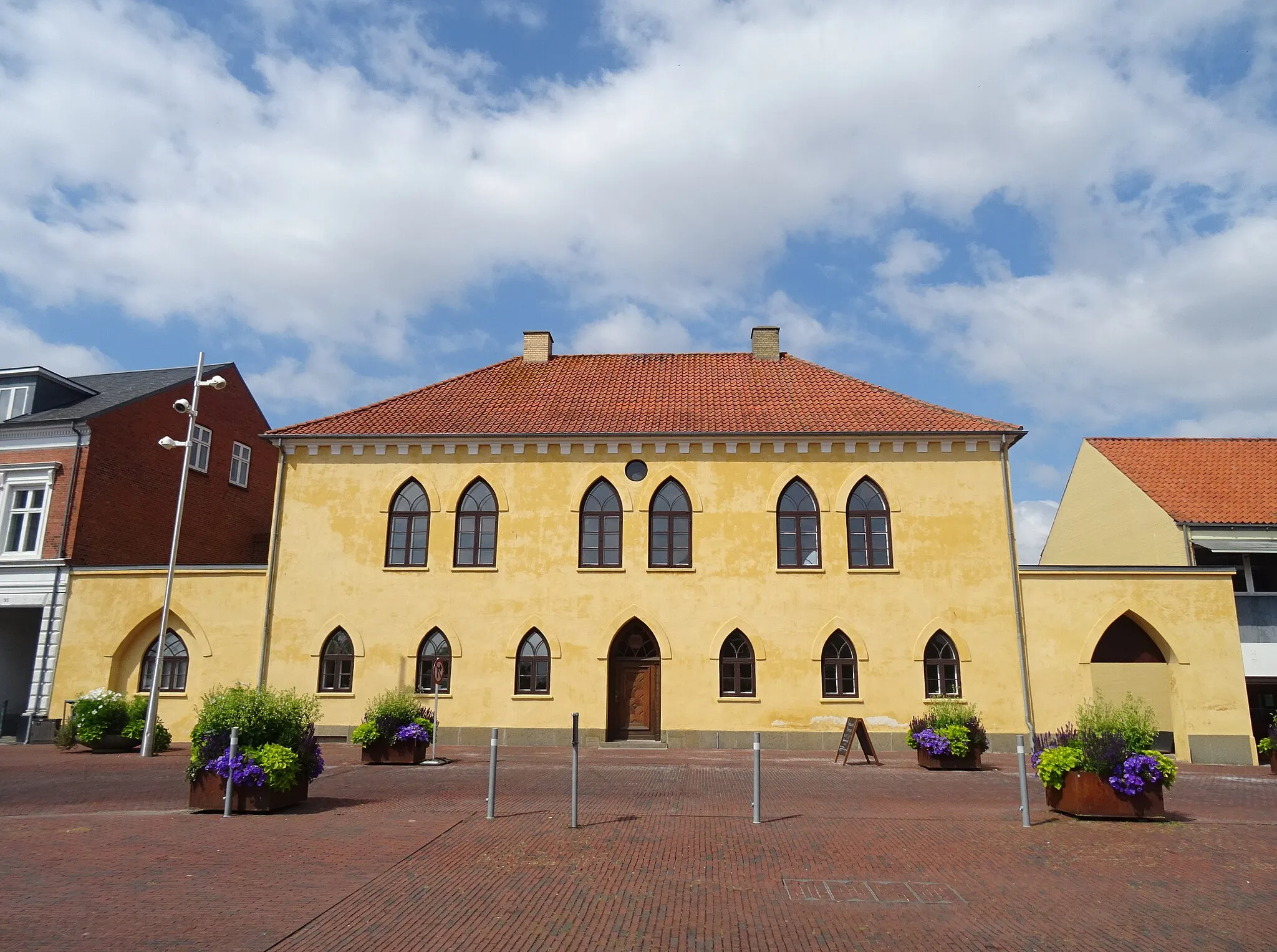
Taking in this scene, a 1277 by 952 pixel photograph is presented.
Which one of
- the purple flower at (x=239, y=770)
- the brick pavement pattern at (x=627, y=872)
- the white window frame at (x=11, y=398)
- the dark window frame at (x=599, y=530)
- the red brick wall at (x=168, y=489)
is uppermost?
the white window frame at (x=11, y=398)

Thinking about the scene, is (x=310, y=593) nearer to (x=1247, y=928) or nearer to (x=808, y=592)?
(x=808, y=592)

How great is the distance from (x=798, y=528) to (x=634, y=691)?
5839mm

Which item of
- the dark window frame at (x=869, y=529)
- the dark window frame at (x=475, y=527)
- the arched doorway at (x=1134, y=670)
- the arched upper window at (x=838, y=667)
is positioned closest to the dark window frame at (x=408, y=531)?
the dark window frame at (x=475, y=527)

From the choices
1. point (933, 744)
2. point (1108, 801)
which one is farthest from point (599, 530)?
point (1108, 801)

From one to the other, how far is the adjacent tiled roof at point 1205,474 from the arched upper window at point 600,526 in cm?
1527

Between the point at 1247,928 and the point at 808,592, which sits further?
the point at 808,592

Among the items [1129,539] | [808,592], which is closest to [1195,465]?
[1129,539]

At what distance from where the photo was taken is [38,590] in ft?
77.9

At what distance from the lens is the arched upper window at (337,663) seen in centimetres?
2238

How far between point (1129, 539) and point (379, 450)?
2203 cm

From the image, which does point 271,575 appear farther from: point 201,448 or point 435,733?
point 201,448

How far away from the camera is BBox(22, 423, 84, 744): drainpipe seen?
2302cm

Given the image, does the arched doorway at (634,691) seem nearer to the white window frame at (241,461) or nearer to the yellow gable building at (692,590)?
the yellow gable building at (692,590)

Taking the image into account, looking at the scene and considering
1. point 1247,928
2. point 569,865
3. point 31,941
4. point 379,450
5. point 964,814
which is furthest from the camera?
point 379,450
